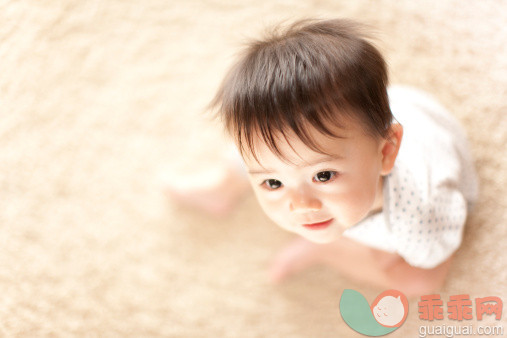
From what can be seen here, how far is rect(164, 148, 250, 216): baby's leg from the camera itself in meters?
1.04

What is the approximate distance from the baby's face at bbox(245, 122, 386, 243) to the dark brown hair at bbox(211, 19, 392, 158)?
0.01 meters

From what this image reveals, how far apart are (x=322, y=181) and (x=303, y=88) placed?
12cm

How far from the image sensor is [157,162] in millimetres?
1096

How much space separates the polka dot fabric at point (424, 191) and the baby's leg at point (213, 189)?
24 centimetres

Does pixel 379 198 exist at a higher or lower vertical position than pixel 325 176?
lower

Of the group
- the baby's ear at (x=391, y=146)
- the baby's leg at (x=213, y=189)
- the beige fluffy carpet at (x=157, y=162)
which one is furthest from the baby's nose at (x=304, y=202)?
the baby's leg at (x=213, y=189)

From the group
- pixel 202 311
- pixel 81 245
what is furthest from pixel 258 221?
pixel 81 245

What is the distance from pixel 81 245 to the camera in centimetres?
99

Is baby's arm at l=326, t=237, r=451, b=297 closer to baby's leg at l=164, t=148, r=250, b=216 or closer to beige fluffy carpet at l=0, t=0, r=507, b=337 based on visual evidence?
beige fluffy carpet at l=0, t=0, r=507, b=337

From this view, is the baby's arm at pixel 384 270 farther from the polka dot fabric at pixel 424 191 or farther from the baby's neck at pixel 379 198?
the baby's neck at pixel 379 198
